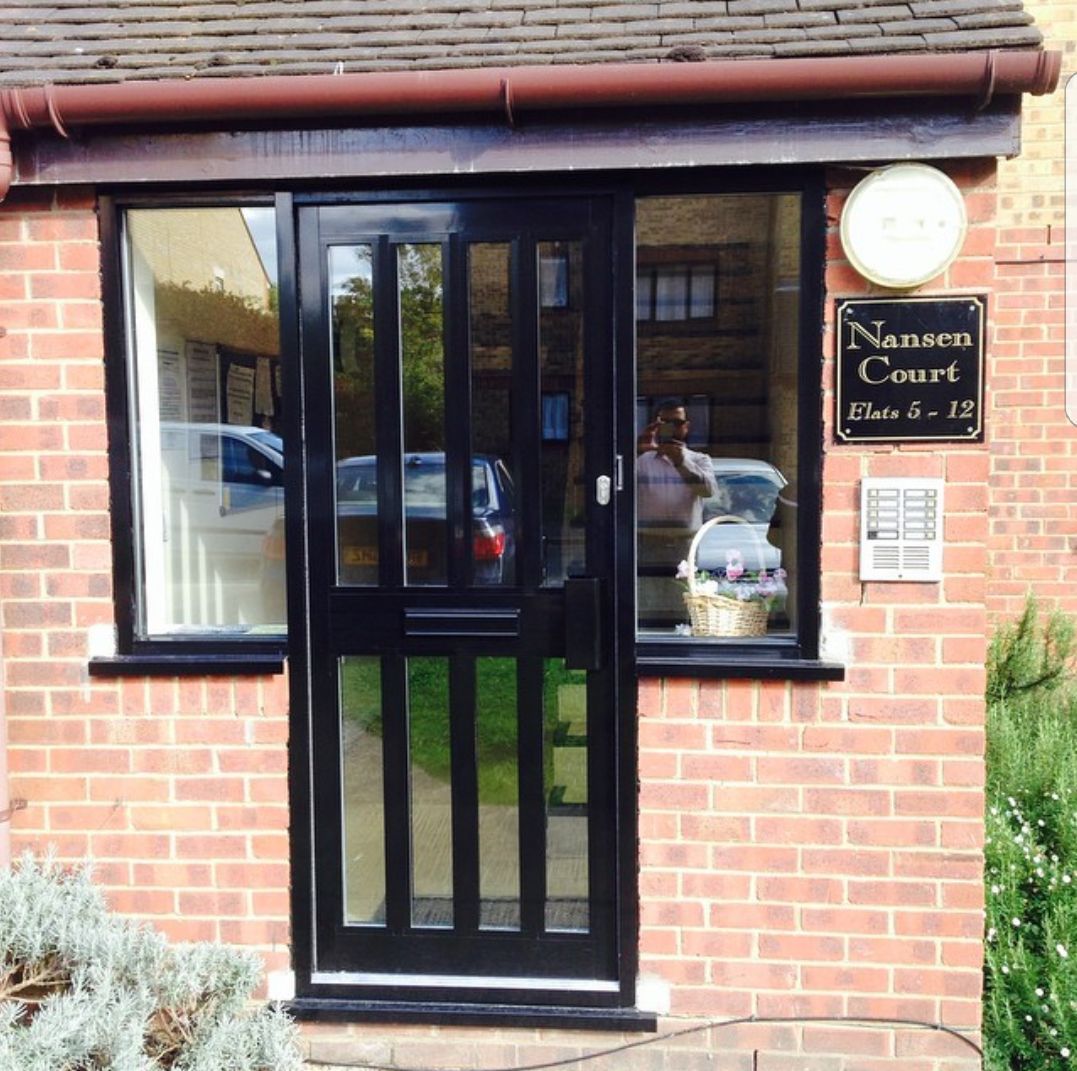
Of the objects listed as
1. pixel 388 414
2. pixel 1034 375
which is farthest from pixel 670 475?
pixel 1034 375

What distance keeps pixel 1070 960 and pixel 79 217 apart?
13.0 feet

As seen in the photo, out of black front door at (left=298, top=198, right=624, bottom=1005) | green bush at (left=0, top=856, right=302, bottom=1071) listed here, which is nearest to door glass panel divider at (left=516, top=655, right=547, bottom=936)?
black front door at (left=298, top=198, right=624, bottom=1005)

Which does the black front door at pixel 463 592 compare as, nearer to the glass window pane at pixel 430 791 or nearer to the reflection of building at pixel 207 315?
the glass window pane at pixel 430 791

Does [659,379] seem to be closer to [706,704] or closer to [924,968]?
[706,704]

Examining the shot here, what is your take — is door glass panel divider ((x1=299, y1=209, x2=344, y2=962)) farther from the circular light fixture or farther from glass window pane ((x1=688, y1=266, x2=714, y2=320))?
the circular light fixture

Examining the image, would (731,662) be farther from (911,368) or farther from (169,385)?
(169,385)

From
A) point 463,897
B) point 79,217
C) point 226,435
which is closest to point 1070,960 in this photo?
point 463,897

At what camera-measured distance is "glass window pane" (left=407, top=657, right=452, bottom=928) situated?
360 centimetres

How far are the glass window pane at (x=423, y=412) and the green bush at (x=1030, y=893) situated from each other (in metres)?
2.24

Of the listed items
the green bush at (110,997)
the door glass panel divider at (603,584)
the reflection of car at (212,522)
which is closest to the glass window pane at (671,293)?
the door glass panel divider at (603,584)

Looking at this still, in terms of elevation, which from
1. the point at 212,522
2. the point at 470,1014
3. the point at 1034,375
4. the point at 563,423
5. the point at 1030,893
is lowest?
the point at 470,1014

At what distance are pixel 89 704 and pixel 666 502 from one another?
2044mm

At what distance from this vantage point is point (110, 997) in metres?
2.72

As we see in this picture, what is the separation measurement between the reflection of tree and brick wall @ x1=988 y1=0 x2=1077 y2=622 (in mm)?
3724
